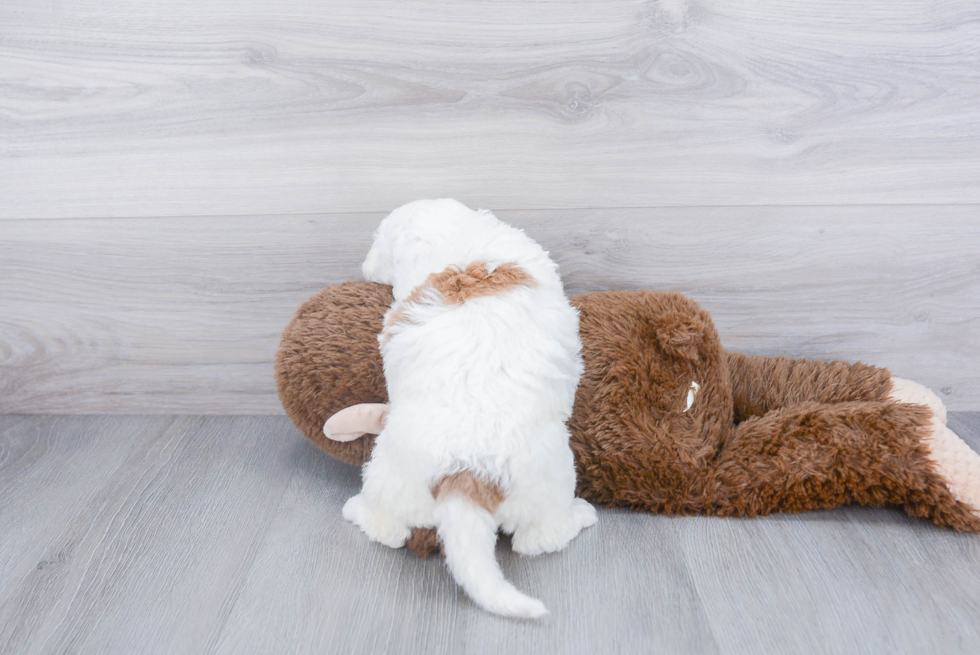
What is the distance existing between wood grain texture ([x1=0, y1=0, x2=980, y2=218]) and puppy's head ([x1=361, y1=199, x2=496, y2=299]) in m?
0.16

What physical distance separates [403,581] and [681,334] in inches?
19.6

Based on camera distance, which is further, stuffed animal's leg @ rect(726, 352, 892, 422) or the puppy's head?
stuffed animal's leg @ rect(726, 352, 892, 422)

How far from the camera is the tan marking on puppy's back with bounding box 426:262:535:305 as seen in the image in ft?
2.74

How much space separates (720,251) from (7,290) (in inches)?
49.3

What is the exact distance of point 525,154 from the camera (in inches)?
42.9

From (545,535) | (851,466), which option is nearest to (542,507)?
(545,535)

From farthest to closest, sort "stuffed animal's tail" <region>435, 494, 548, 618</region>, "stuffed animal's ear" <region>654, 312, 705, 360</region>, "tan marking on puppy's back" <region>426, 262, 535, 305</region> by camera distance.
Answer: "stuffed animal's ear" <region>654, 312, 705, 360</region> < "tan marking on puppy's back" <region>426, 262, 535, 305</region> < "stuffed animal's tail" <region>435, 494, 548, 618</region>

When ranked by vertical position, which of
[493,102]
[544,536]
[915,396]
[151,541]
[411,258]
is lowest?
[151,541]

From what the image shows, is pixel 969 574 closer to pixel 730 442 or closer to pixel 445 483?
pixel 730 442

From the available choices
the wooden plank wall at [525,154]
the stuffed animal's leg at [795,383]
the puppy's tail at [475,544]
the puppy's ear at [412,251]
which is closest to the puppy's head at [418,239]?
the puppy's ear at [412,251]

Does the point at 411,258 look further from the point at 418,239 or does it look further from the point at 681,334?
the point at 681,334

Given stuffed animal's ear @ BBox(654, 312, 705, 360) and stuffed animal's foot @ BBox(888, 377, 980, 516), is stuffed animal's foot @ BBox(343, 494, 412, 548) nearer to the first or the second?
stuffed animal's ear @ BBox(654, 312, 705, 360)

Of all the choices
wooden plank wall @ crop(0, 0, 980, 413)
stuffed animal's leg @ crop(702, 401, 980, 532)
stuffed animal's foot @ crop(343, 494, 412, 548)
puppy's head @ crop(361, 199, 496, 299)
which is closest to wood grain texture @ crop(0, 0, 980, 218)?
wooden plank wall @ crop(0, 0, 980, 413)

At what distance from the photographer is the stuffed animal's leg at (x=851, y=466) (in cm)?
90
